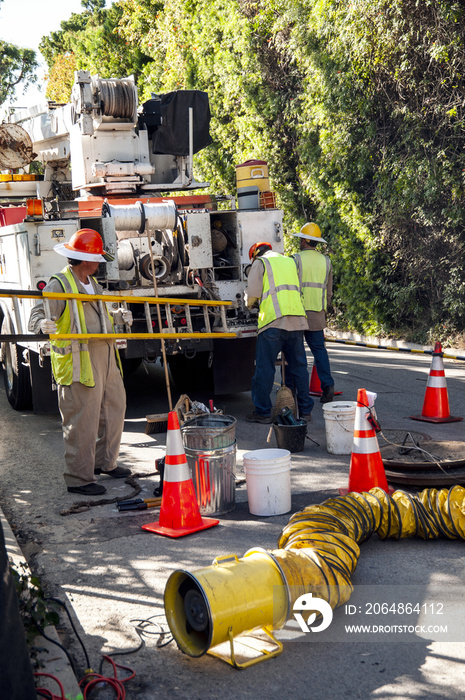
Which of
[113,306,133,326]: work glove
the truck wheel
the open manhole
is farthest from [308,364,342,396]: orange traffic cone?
the truck wheel

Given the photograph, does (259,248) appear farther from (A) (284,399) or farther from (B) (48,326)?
(B) (48,326)

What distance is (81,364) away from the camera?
6051mm

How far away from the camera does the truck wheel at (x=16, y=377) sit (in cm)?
892

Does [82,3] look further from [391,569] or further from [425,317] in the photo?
[391,569]

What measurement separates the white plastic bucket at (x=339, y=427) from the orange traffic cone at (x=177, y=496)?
2.01 m

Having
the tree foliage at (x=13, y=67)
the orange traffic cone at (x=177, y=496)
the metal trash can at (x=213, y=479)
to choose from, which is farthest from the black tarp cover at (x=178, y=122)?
the tree foliage at (x=13, y=67)

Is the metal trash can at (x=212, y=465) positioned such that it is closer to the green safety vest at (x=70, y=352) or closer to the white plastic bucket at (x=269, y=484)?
the white plastic bucket at (x=269, y=484)

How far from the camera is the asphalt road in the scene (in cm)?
328

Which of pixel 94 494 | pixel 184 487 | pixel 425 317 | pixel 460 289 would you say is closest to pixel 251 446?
pixel 94 494

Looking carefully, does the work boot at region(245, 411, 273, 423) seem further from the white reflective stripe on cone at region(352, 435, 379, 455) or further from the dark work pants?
the white reflective stripe on cone at region(352, 435, 379, 455)

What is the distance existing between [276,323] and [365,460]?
276 centimetres

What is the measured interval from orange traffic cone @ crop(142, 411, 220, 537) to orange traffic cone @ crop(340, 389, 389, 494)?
105 cm

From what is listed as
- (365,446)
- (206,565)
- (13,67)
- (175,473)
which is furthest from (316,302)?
(13,67)

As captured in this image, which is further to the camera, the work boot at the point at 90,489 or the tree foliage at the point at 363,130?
the tree foliage at the point at 363,130
